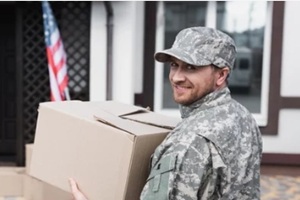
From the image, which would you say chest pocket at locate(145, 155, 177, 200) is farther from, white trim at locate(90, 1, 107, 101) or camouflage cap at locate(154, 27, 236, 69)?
white trim at locate(90, 1, 107, 101)

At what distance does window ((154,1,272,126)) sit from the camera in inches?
268

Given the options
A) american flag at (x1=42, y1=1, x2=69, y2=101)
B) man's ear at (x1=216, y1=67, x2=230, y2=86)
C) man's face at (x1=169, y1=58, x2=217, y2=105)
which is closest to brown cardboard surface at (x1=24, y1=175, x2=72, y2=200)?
man's face at (x1=169, y1=58, x2=217, y2=105)

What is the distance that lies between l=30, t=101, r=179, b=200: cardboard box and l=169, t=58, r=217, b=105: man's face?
0.61ft

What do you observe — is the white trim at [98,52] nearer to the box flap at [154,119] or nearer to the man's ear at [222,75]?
the box flap at [154,119]

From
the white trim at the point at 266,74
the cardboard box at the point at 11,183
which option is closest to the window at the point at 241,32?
the white trim at the point at 266,74

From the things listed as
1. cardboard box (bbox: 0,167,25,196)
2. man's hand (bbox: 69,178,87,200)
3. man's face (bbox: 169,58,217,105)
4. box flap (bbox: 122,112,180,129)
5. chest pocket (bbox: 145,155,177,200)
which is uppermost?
man's face (bbox: 169,58,217,105)

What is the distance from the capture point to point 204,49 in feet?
5.11

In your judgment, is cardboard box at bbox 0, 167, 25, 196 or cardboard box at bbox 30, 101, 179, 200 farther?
cardboard box at bbox 0, 167, 25, 196

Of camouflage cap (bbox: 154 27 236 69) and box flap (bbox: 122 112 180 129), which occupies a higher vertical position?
camouflage cap (bbox: 154 27 236 69)

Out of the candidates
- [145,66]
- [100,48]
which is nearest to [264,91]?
[145,66]

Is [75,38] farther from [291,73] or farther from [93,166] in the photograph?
[93,166]

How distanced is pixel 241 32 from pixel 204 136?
563 centimetres

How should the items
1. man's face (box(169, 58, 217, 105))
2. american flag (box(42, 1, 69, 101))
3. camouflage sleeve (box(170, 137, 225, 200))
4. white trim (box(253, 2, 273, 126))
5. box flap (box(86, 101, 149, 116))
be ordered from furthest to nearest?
1. white trim (box(253, 2, 273, 126))
2. american flag (box(42, 1, 69, 101))
3. box flap (box(86, 101, 149, 116))
4. man's face (box(169, 58, 217, 105))
5. camouflage sleeve (box(170, 137, 225, 200))

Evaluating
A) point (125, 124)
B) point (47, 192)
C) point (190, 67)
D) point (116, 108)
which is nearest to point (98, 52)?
point (116, 108)
